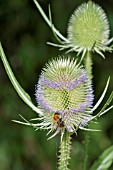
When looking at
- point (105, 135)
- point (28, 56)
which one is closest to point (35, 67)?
point (28, 56)

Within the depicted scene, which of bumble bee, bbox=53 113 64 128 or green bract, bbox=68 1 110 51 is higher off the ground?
green bract, bbox=68 1 110 51

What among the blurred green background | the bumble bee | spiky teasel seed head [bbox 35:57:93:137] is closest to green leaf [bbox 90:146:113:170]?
spiky teasel seed head [bbox 35:57:93:137]

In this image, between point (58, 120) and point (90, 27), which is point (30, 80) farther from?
point (58, 120)

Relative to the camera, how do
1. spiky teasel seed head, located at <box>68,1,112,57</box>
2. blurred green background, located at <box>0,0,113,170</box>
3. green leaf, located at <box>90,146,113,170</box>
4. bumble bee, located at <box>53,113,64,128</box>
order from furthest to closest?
blurred green background, located at <box>0,0,113,170</box>, spiky teasel seed head, located at <box>68,1,112,57</box>, green leaf, located at <box>90,146,113,170</box>, bumble bee, located at <box>53,113,64,128</box>

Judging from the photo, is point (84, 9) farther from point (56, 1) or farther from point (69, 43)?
point (56, 1)

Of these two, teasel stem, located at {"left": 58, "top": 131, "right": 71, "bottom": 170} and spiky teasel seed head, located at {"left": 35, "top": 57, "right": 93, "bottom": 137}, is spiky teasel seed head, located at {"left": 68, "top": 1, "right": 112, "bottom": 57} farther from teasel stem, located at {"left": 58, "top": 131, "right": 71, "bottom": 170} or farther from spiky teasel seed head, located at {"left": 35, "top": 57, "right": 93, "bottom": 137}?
teasel stem, located at {"left": 58, "top": 131, "right": 71, "bottom": 170}

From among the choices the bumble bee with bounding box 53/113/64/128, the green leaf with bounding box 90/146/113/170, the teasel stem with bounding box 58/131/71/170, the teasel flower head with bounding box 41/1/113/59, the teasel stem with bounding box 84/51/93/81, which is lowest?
the green leaf with bounding box 90/146/113/170
